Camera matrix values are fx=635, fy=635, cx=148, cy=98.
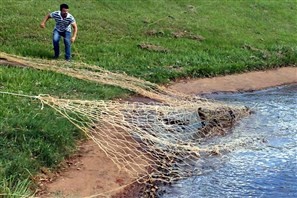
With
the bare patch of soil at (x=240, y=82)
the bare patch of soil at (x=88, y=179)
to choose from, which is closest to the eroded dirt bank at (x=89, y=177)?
the bare patch of soil at (x=88, y=179)

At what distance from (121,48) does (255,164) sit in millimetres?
8656

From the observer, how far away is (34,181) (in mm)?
8352

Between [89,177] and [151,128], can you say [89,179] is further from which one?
[151,128]

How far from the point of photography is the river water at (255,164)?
28.9 ft

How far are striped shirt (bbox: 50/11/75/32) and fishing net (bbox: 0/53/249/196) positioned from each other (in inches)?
123

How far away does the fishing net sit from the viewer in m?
9.00

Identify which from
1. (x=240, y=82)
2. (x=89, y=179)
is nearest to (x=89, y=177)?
(x=89, y=179)

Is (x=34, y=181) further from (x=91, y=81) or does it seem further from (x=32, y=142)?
(x=91, y=81)

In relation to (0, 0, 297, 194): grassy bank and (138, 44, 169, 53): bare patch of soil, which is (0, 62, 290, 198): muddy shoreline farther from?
(138, 44, 169, 53): bare patch of soil

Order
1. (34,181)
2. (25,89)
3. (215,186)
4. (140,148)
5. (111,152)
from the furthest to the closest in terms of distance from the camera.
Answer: (25,89)
(140,148)
(111,152)
(215,186)
(34,181)

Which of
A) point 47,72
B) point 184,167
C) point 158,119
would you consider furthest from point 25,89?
point 184,167

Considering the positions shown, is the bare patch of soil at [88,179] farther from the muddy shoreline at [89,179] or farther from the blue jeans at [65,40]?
the blue jeans at [65,40]

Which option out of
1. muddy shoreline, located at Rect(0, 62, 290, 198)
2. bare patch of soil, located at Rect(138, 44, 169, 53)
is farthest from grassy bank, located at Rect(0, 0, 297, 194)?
muddy shoreline, located at Rect(0, 62, 290, 198)

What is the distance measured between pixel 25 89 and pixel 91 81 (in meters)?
1.94
